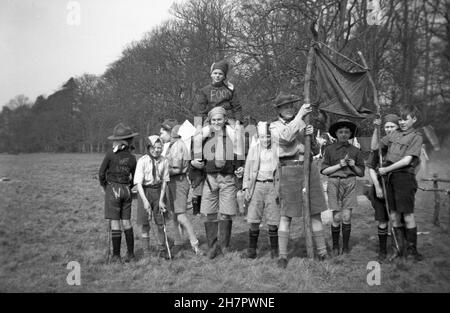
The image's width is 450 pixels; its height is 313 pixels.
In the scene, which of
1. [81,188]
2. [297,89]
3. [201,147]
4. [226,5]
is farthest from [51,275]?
[226,5]

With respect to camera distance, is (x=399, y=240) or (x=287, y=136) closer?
(x=287, y=136)

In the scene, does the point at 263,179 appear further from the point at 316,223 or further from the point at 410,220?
the point at 410,220

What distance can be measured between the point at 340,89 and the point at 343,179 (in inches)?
51.2

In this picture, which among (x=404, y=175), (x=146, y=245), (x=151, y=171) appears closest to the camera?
(x=404, y=175)

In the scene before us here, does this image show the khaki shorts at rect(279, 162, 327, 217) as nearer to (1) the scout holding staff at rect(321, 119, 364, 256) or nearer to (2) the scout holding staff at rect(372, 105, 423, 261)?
(1) the scout holding staff at rect(321, 119, 364, 256)

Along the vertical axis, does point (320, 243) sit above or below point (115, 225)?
below

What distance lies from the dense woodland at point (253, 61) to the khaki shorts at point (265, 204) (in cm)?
260

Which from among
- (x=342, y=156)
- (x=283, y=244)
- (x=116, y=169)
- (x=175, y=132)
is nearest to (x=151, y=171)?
(x=116, y=169)

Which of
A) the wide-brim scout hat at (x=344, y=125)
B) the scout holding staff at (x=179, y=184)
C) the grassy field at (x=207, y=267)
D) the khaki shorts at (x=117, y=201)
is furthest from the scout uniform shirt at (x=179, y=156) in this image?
the wide-brim scout hat at (x=344, y=125)

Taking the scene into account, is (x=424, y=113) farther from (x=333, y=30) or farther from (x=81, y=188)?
(x=81, y=188)

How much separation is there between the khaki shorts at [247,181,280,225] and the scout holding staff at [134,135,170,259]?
130 centimetres

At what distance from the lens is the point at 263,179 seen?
5.53 metres
